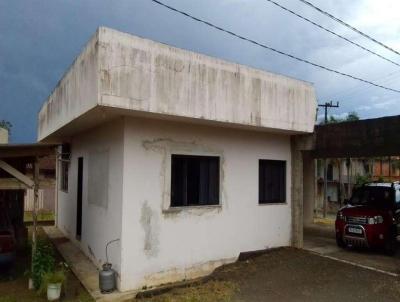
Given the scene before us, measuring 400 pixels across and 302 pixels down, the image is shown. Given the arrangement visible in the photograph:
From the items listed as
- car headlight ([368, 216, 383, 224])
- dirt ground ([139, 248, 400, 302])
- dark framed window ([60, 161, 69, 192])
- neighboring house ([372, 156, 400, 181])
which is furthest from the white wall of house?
neighboring house ([372, 156, 400, 181])

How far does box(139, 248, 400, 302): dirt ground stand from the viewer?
7000 mm

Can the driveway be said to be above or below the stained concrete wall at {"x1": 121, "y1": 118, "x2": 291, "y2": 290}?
below

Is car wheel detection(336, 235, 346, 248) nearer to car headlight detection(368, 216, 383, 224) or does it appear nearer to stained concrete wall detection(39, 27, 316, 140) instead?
car headlight detection(368, 216, 383, 224)

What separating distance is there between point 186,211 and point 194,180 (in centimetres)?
76

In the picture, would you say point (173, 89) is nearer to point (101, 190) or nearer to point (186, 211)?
point (186, 211)

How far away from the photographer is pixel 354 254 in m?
10.4

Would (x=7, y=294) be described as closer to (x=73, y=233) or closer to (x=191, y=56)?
(x=73, y=233)

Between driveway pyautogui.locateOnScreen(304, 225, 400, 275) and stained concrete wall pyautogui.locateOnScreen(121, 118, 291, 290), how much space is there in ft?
4.90

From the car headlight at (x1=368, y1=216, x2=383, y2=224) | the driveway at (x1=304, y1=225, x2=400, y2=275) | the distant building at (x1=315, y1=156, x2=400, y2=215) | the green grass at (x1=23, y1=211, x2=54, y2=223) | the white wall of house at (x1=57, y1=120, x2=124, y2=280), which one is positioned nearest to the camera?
the white wall of house at (x1=57, y1=120, x2=124, y2=280)

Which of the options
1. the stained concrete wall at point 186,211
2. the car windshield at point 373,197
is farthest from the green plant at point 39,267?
the car windshield at point 373,197

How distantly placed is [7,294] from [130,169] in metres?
3.39

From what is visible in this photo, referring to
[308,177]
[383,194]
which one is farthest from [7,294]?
[308,177]

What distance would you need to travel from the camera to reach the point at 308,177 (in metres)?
16.8

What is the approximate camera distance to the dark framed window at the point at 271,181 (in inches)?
398
